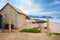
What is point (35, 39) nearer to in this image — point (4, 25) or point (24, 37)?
point (24, 37)

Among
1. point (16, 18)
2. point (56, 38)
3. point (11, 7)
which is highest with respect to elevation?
point (11, 7)

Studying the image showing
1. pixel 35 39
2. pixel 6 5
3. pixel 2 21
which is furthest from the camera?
pixel 6 5

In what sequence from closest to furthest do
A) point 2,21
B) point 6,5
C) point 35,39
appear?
point 35,39, point 2,21, point 6,5

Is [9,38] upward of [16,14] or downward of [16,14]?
downward

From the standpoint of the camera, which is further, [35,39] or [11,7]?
[11,7]

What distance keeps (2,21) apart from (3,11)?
90.3 inches

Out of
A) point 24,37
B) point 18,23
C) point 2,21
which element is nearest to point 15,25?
point 18,23

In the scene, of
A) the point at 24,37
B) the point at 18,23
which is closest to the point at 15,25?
the point at 18,23

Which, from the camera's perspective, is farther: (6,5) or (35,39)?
(6,5)

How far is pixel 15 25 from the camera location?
26406mm

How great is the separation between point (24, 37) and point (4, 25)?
9.97 meters

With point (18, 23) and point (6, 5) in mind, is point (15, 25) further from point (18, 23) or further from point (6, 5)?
point (6, 5)

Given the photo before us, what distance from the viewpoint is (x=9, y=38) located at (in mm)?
16547

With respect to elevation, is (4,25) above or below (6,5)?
below
